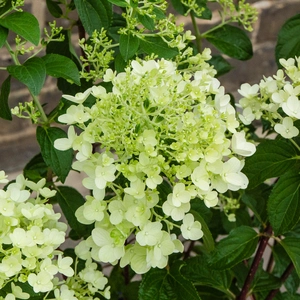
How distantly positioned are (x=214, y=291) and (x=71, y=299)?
0.43 m

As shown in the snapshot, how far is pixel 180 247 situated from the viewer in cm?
54

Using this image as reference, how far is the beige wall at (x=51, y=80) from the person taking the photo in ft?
4.10

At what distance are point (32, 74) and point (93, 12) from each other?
13 cm

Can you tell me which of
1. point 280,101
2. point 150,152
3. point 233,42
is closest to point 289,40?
point 233,42

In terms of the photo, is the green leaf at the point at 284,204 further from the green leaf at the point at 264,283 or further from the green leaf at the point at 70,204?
the green leaf at the point at 70,204

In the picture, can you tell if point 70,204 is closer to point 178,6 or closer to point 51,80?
point 178,6

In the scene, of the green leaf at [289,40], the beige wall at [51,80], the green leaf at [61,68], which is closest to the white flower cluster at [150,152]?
the green leaf at [61,68]

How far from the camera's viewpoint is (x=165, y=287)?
0.66 m

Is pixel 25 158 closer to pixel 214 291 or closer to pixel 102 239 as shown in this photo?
pixel 214 291

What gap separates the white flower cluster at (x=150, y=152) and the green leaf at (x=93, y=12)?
0.17 metres

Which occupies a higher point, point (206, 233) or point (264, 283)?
point (206, 233)

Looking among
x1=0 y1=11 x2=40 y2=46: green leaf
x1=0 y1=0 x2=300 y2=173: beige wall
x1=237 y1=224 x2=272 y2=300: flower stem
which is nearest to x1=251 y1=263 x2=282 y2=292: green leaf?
x1=237 y1=224 x2=272 y2=300: flower stem

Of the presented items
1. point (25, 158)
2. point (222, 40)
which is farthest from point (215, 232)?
point (25, 158)

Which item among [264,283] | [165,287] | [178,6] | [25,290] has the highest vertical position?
[178,6]
